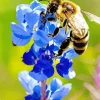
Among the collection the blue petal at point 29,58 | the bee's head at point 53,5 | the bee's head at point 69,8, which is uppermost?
the bee's head at point 53,5

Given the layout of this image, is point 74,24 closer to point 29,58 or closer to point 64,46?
point 64,46

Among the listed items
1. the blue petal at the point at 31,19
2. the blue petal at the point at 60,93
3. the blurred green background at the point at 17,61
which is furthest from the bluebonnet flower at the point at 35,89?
the blurred green background at the point at 17,61

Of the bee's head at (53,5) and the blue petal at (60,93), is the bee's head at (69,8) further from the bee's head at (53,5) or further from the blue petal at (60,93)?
the blue petal at (60,93)

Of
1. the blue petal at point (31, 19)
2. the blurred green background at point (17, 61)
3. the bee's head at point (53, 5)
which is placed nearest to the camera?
the blue petal at point (31, 19)

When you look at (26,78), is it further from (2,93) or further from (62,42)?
(2,93)

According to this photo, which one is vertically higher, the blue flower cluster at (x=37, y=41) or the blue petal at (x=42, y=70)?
the blue flower cluster at (x=37, y=41)

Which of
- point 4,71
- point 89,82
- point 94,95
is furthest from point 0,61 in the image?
point 94,95
